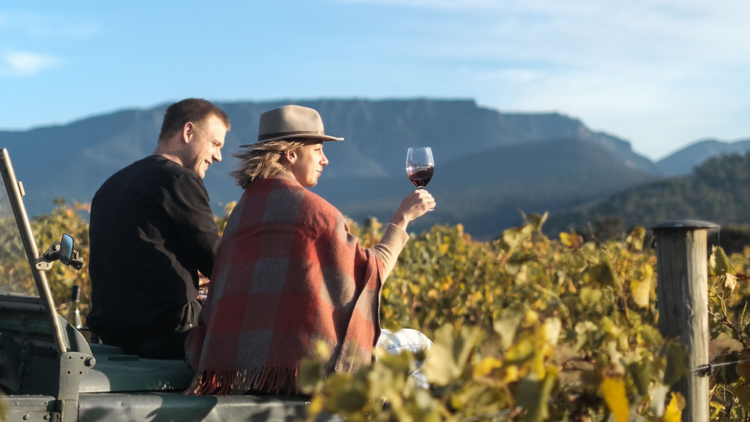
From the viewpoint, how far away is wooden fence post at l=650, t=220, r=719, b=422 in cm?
207

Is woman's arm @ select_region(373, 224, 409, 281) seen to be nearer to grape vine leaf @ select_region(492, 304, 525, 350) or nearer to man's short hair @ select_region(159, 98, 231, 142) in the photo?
man's short hair @ select_region(159, 98, 231, 142)

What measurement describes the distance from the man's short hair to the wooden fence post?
70.3 inches

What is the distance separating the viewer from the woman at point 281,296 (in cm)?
221

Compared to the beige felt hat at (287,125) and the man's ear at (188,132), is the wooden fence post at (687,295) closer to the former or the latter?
the beige felt hat at (287,125)

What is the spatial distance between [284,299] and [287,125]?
65 centimetres

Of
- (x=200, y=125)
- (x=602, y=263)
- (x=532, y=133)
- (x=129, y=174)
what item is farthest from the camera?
(x=532, y=133)

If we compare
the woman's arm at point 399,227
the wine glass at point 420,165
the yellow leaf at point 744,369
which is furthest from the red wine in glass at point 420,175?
the yellow leaf at point 744,369

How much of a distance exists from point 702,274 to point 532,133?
7843 inches

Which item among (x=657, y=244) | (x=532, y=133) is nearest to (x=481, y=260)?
(x=657, y=244)

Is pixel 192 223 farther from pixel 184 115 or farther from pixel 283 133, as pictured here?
pixel 184 115

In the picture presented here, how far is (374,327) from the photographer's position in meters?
2.33

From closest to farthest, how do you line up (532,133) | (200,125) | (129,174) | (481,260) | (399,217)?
(399,217)
(129,174)
(200,125)
(481,260)
(532,133)

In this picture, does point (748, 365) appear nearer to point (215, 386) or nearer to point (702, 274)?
point (702, 274)

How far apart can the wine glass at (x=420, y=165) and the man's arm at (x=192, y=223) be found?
778 mm
